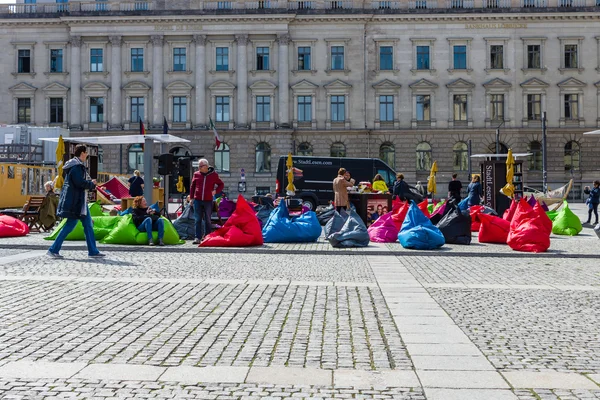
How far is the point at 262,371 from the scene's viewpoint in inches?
180

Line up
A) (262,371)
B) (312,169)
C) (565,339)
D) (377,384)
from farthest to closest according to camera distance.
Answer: (312,169) < (565,339) < (262,371) < (377,384)

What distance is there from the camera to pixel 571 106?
A: 2004 inches

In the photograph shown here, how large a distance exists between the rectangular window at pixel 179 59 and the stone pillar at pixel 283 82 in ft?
23.9

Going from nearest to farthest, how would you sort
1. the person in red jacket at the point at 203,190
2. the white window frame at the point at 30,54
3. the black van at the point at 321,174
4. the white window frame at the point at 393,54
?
the person in red jacket at the point at 203,190
the black van at the point at 321,174
the white window frame at the point at 393,54
the white window frame at the point at 30,54

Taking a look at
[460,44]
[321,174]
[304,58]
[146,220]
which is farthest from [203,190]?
[460,44]

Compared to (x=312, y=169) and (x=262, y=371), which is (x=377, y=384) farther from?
(x=312, y=169)

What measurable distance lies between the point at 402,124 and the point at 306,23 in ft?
34.4

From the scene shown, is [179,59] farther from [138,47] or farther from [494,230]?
[494,230]

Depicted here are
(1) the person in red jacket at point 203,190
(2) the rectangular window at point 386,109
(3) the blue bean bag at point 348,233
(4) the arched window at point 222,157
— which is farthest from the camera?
(2) the rectangular window at point 386,109

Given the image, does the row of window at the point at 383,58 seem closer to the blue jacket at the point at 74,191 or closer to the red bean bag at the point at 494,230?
the red bean bag at the point at 494,230

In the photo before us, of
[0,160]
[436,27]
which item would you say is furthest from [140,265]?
[436,27]

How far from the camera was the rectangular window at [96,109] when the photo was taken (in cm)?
5178

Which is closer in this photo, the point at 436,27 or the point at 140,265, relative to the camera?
the point at 140,265

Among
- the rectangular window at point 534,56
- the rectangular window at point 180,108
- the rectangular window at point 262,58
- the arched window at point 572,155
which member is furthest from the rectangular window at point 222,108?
the arched window at point 572,155
